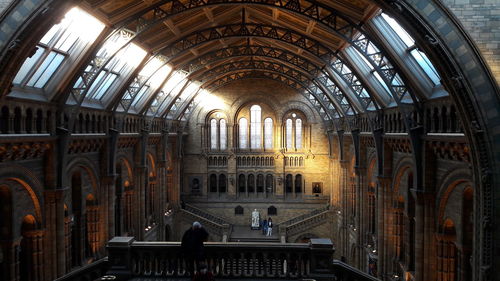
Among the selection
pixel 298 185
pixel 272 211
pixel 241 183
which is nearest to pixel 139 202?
pixel 241 183

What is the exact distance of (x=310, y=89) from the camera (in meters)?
35.8

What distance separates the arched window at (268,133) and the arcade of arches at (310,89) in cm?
856

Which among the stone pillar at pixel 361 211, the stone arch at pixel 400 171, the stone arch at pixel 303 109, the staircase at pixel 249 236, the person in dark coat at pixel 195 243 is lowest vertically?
the staircase at pixel 249 236

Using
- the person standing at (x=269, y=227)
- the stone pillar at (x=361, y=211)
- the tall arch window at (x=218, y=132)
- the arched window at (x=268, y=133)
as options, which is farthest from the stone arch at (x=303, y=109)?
the stone pillar at (x=361, y=211)

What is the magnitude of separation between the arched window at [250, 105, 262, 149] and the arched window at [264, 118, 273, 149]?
0.60m

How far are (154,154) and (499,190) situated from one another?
27.7 m

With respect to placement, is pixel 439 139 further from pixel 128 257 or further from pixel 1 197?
pixel 1 197

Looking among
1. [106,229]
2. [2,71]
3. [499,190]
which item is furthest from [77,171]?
[499,190]

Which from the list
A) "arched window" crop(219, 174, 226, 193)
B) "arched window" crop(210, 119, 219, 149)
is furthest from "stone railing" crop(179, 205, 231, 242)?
"arched window" crop(210, 119, 219, 149)

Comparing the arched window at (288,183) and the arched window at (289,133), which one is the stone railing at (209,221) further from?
the arched window at (289,133)

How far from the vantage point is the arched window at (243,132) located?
4603 centimetres

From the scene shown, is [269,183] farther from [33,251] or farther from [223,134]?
[33,251]

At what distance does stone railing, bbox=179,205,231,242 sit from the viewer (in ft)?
132

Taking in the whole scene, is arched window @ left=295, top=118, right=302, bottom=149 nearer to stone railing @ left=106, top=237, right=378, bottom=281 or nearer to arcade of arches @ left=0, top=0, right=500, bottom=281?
arcade of arches @ left=0, top=0, right=500, bottom=281
